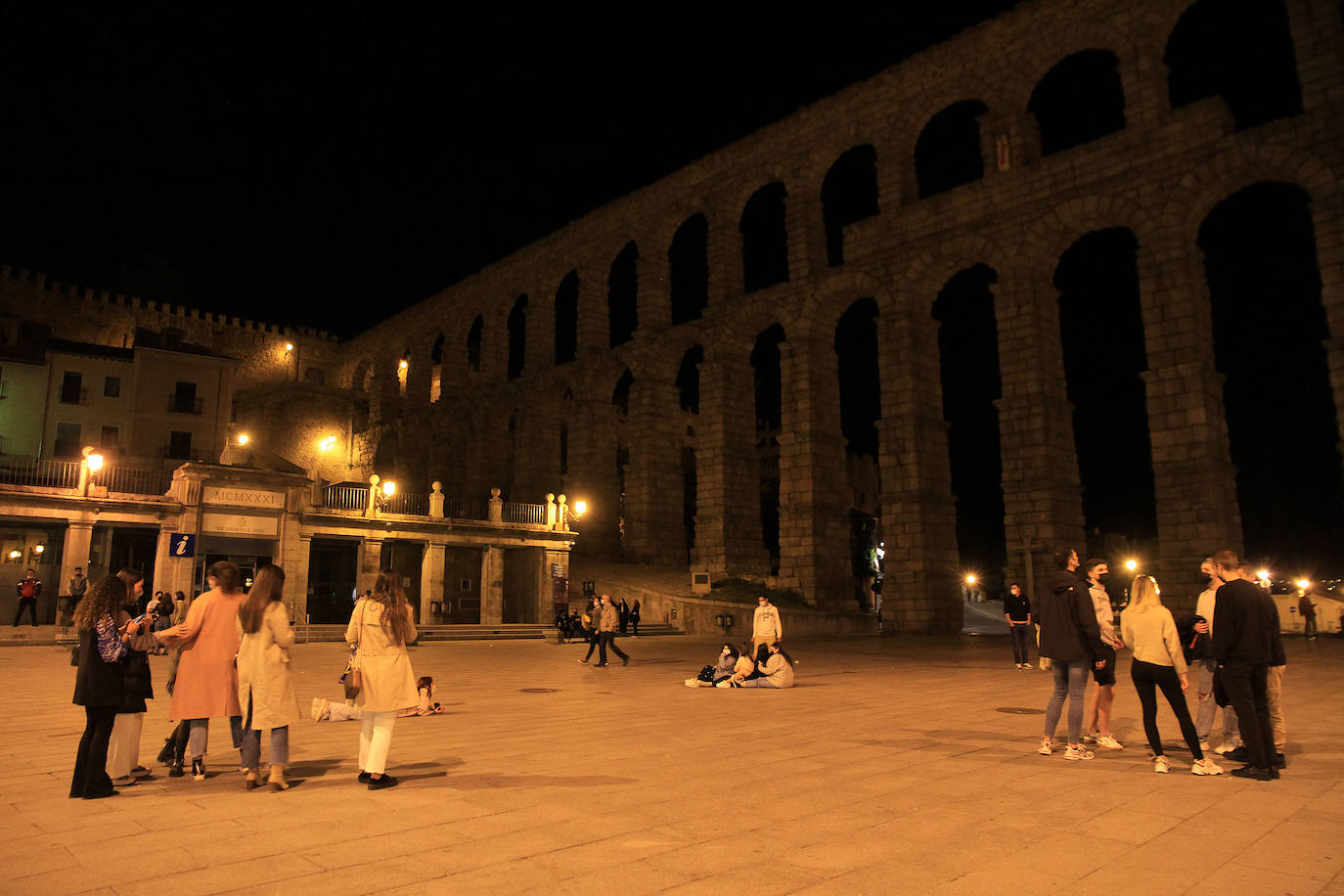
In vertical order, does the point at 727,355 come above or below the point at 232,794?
above

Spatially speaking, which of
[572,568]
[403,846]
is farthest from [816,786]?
[572,568]

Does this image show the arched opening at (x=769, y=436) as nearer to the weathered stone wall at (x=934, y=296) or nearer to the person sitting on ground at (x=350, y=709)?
the weathered stone wall at (x=934, y=296)

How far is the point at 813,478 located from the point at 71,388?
1422 inches

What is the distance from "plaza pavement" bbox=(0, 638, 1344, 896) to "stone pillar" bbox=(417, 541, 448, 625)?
18121 millimetres

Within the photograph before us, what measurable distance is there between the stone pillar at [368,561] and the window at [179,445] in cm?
2007

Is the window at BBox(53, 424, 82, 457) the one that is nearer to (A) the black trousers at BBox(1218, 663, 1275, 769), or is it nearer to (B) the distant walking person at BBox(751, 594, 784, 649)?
(B) the distant walking person at BBox(751, 594, 784, 649)

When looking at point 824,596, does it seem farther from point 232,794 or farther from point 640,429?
point 232,794

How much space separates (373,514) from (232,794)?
22.5 meters

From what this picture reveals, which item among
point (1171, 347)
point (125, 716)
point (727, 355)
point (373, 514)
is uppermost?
point (727, 355)

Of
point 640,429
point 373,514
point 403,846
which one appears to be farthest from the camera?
point 640,429

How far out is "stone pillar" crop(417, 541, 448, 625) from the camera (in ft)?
94.7

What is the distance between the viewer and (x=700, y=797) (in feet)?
20.3

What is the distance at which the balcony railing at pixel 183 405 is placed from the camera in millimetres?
42594

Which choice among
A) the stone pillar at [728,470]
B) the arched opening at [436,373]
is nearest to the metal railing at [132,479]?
the stone pillar at [728,470]
